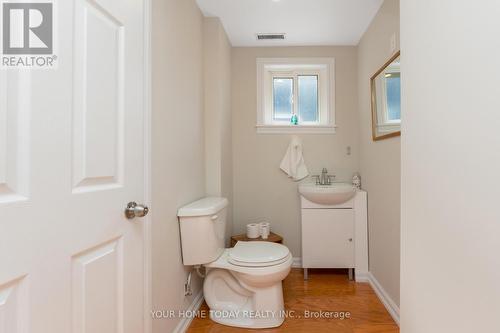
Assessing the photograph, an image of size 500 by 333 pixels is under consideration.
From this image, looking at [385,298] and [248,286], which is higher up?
[248,286]

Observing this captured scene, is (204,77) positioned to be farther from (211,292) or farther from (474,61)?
(474,61)

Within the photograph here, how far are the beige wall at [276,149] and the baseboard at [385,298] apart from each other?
75 cm

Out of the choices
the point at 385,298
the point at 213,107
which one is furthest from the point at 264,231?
the point at 213,107

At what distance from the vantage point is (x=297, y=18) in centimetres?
237

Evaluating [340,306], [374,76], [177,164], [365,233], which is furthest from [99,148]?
[365,233]

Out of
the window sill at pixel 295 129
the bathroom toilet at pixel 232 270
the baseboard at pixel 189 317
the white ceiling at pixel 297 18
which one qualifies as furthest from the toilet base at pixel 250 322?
the white ceiling at pixel 297 18

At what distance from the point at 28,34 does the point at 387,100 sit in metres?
2.13

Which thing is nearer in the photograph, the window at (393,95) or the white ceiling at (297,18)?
the window at (393,95)

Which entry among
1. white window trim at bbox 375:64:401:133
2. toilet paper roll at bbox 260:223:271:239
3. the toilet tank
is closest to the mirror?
white window trim at bbox 375:64:401:133

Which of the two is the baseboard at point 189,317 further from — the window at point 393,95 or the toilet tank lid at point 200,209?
the window at point 393,95

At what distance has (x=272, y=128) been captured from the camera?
294 cm

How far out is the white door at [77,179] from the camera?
61 cm

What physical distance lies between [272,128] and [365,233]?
1363mm

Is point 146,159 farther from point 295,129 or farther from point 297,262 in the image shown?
point 297,262
